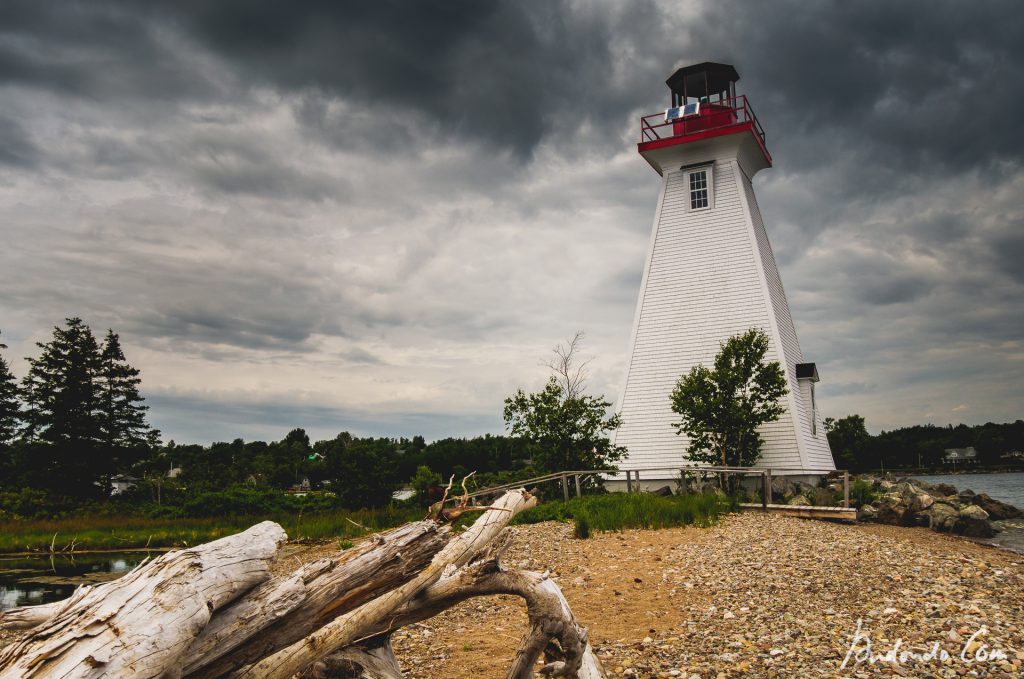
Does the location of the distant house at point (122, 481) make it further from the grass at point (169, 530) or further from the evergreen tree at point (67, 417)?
the grass at point (169, 530)

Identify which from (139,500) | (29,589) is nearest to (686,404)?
(29,589)

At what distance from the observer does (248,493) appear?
25266 mm

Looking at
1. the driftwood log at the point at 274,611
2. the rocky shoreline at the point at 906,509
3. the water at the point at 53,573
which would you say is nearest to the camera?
the driftwood log at the point at 274,611

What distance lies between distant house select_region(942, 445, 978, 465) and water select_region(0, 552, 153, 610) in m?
85.6

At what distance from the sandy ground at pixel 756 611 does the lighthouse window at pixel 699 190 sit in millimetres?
14373

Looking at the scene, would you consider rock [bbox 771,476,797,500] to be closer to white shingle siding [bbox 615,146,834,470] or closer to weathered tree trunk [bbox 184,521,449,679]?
white shingle siding [bbox 615,146,834,470]

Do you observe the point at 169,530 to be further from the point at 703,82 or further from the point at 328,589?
the point at 703,82

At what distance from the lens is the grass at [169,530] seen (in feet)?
62.7

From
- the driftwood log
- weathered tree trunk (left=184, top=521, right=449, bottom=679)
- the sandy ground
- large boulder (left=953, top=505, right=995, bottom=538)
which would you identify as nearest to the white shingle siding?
large boulder (left=953, top=505, right=995, bottom=538)

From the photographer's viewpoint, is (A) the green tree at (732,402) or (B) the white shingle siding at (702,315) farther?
(B) the white shingle siding at (702,315)

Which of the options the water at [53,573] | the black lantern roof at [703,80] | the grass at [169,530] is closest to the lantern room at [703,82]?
the black lantern roof at [703,80]

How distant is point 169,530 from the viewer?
21.6m

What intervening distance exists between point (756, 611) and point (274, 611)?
6.37 m

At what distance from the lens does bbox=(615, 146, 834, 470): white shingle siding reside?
2355cm
